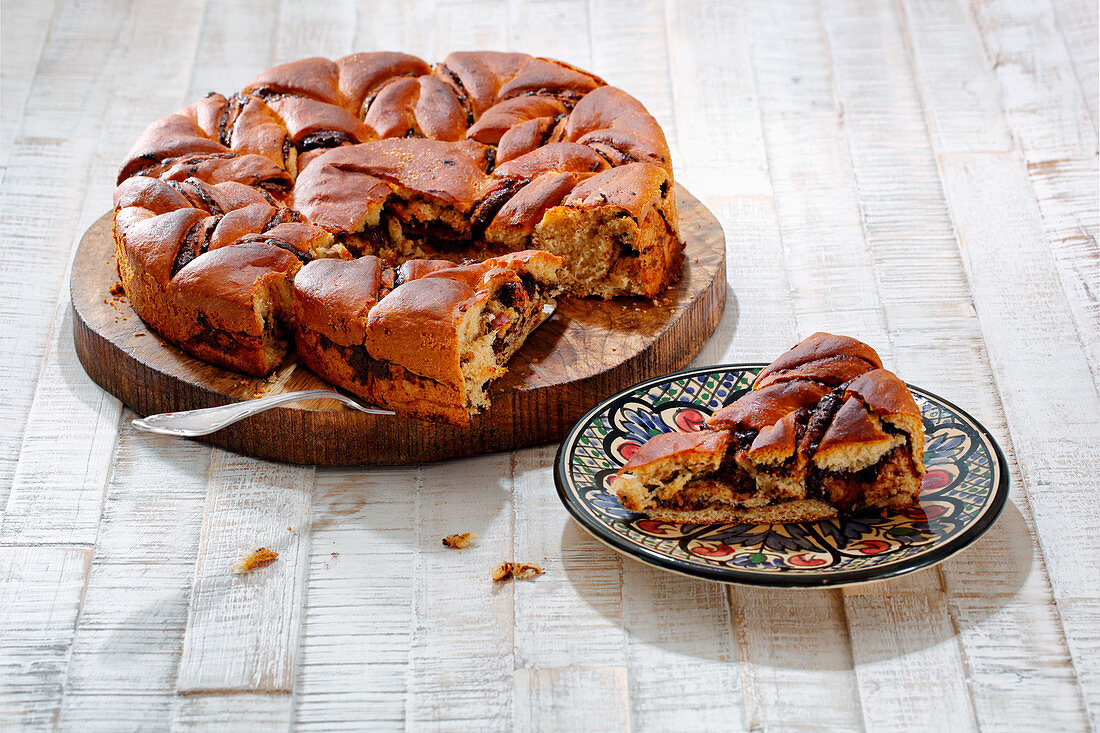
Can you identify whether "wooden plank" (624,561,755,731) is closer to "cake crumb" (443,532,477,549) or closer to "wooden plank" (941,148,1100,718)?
"cake crumb" (443,532,477,549)

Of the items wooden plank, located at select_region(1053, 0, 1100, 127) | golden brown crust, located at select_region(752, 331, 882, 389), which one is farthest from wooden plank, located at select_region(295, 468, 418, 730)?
wooden plank, located at select_region(1053, 0, 1100, 127)

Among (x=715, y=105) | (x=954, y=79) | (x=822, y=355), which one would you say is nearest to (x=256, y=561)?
(x=822, y=355)

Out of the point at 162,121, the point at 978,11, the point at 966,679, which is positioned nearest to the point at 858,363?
the point at 966,679

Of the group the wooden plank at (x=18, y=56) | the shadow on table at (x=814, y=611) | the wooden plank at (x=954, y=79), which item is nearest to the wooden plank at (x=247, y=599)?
the shadow on table at (x=814, y=611)

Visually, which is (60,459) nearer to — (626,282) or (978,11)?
(626,282)

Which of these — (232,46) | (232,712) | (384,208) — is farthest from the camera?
(232,46)

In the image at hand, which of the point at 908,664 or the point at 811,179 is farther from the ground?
the point at 908,664

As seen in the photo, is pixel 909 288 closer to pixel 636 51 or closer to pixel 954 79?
pixel 954 79
